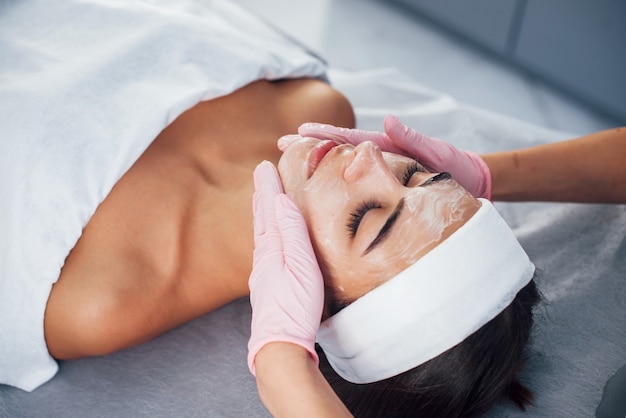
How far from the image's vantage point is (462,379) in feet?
3.32

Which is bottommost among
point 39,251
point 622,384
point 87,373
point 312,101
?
point 87,373

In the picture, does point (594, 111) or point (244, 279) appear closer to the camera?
point (244, 279)

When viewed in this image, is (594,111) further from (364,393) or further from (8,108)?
(8,108)

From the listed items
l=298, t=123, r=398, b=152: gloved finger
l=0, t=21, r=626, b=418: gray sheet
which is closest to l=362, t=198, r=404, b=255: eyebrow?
l=298, t=123, r=398, b=152: gloved finger

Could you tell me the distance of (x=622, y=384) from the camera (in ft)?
4.15

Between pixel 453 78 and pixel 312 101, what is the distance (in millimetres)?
1248

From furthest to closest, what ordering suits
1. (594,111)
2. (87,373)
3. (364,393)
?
(594,111)
(87,373)
(364,393)

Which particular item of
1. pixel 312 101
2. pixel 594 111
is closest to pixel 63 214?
pixel 312 101

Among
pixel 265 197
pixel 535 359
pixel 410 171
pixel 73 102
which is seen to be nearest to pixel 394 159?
pixel 410 171

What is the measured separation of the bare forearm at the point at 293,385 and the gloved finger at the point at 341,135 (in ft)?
1.64

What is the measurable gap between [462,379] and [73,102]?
974mm

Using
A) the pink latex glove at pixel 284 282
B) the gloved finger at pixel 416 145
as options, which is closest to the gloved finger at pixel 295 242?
the pink latex glove at pixel 284 282

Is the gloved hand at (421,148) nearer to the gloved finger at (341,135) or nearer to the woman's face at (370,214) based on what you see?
the gloved finger at (341,135)

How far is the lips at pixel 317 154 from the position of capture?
1.14 meters
